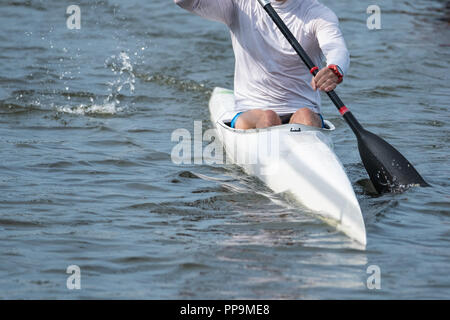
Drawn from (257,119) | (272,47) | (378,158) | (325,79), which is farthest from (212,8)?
(378,158)

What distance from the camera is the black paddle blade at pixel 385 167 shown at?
207 inches

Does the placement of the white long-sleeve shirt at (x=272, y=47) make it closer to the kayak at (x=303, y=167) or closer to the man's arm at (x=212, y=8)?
the man's arm at (x=212, y=8)

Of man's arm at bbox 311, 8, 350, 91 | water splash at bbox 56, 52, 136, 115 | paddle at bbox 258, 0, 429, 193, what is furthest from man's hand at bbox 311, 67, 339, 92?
water splash at bbox 56, 52, 136, 115

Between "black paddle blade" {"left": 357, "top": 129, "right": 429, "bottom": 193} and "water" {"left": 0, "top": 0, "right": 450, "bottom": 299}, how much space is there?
116 mm

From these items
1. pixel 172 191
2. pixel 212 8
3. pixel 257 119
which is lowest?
pixel 172 191

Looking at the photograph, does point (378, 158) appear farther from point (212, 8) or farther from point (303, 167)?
point (212, 8)

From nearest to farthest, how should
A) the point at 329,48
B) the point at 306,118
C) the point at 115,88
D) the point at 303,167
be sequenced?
the point at 303,167
the point at 329,48
the point at 306,118
the point at 115,88

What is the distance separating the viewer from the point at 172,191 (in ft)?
17.5

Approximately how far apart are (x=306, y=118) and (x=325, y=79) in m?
0.47

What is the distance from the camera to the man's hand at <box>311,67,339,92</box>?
4.95 meters

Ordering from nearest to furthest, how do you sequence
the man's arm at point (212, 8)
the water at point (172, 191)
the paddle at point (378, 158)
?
1. the water at point (172, 191)
2. the paddle at point (378, 158)
3. the man's arm at point (212, 8)

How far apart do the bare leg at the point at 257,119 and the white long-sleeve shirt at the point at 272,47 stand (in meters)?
0.10

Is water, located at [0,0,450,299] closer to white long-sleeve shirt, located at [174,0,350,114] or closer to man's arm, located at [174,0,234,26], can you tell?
white long-sleeve shirt, located at [174,0,350,114]

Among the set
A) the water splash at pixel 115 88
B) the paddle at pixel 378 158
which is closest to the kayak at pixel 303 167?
the paddle at pixel 378 158
